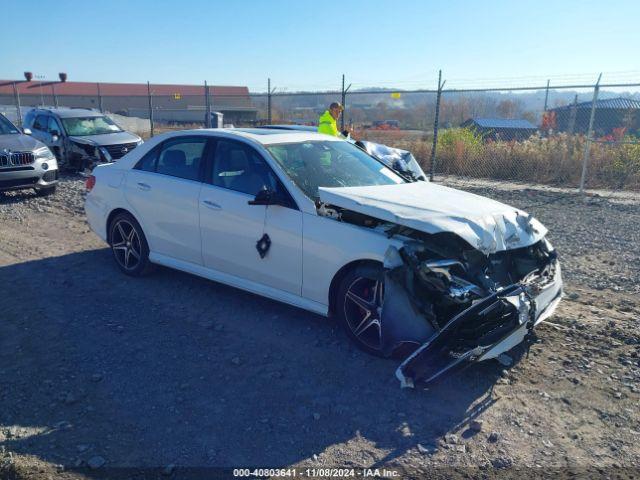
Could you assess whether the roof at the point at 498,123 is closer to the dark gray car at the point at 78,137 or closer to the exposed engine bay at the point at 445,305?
the dark gray car at the point at 78,137

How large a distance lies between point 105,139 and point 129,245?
336 inches

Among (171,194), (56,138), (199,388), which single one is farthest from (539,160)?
(56,138)

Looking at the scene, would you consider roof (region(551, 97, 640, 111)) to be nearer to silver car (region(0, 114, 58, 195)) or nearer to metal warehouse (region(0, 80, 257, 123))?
silver car (region(0, 114, 58, 195))

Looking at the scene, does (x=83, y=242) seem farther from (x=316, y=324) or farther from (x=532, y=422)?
(x=532, y=422)

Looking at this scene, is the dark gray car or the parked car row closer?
the parked car row

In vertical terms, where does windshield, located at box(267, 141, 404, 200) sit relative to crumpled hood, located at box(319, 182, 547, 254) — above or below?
above

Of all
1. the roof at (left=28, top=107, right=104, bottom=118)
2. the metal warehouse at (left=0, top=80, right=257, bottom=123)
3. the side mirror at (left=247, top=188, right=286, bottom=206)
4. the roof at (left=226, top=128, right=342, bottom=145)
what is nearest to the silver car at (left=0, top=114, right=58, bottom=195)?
the roof at (left=28, top=107, right=104, bottom=118)

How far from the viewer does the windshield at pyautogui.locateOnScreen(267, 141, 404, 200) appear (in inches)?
190

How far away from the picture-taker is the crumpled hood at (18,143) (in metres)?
9.92

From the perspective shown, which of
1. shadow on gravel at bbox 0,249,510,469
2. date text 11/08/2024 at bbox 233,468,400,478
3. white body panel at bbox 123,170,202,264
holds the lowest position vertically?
date text 11/08/2024 at bbox 233,468,400,478

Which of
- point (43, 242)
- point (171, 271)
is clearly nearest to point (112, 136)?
point (43, 242)

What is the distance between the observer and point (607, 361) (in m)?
4.16

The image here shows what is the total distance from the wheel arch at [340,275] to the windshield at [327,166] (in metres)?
0.72

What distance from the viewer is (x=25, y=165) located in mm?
9953
